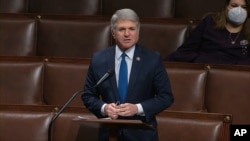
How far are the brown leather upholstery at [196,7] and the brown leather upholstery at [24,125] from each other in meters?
0.29

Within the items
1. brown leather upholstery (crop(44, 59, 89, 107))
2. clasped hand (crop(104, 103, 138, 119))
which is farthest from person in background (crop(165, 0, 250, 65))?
clasped hand (crop(104, 103, 138, 119))

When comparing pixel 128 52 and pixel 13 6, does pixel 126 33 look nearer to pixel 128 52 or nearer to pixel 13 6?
pixel 128 52

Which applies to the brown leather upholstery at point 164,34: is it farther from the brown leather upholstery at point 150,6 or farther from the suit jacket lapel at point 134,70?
the suit jacket lapel at point 134,70

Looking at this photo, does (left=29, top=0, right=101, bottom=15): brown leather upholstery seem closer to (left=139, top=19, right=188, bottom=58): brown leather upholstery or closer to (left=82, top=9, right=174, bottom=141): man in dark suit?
(left=139, top=19, right=188, bottom=58): brown leather upholstery

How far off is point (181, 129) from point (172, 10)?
27 cm

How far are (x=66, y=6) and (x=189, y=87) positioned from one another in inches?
9.7

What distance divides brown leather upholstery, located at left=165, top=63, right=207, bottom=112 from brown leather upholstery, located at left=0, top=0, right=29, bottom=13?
264 millimetres

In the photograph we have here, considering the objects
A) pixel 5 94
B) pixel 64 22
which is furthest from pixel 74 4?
pixel 5 94

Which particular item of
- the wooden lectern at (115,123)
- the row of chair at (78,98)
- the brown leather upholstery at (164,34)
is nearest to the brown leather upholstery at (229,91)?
the row of chair at (78,98)

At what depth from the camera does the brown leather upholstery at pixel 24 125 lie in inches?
24.7

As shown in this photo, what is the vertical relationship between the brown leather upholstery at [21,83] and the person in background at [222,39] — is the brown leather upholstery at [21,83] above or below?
below

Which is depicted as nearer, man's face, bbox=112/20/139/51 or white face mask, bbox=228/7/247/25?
man's face, bbox=112/20/139/51

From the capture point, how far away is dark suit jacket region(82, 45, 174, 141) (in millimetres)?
555

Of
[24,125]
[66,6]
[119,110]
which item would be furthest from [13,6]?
[119,110]
